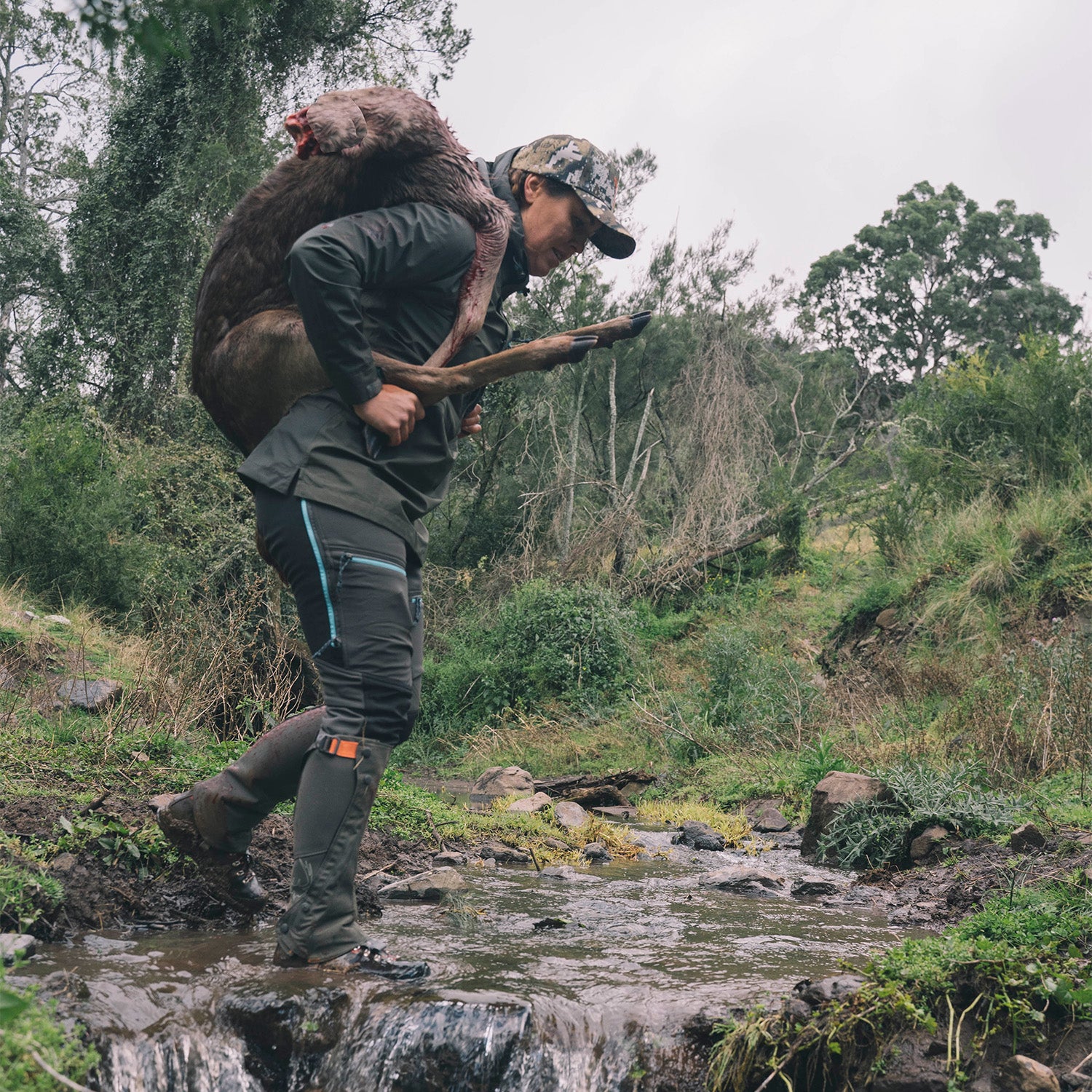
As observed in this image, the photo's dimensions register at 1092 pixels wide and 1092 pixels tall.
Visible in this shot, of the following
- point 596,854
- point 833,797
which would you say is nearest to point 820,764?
point 833,797

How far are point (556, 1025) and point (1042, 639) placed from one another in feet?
25.0

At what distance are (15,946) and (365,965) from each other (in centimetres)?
77

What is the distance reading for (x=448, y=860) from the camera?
421 centimetres

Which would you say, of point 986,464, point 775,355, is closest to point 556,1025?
point 986,464

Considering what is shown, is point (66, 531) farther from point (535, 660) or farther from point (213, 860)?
point (213, 860)

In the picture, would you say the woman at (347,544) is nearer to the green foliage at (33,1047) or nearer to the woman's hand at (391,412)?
the woman's hand at (391,412)

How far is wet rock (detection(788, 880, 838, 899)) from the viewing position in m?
4.28

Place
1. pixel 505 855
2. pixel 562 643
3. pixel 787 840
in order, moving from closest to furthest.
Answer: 1. pixel 505 855
2. pixel 787 840
3. pixel 562 643

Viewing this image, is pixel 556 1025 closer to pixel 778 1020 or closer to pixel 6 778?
pixel 778 1020

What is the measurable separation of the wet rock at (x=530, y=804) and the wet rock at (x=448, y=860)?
5.72 feet

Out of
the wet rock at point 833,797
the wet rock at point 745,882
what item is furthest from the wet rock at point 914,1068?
the wet rock at point 833,797

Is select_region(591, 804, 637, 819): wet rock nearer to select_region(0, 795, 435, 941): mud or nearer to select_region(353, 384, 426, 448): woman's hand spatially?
select_region(0, 795, 435, 941): mud

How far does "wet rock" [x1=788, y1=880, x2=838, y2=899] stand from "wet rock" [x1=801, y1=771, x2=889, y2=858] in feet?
2.92

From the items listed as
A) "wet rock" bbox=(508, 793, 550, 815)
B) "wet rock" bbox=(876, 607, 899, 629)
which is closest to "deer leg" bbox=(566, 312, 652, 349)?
"wet rock" bbox=(508, 793, 550, 815)
